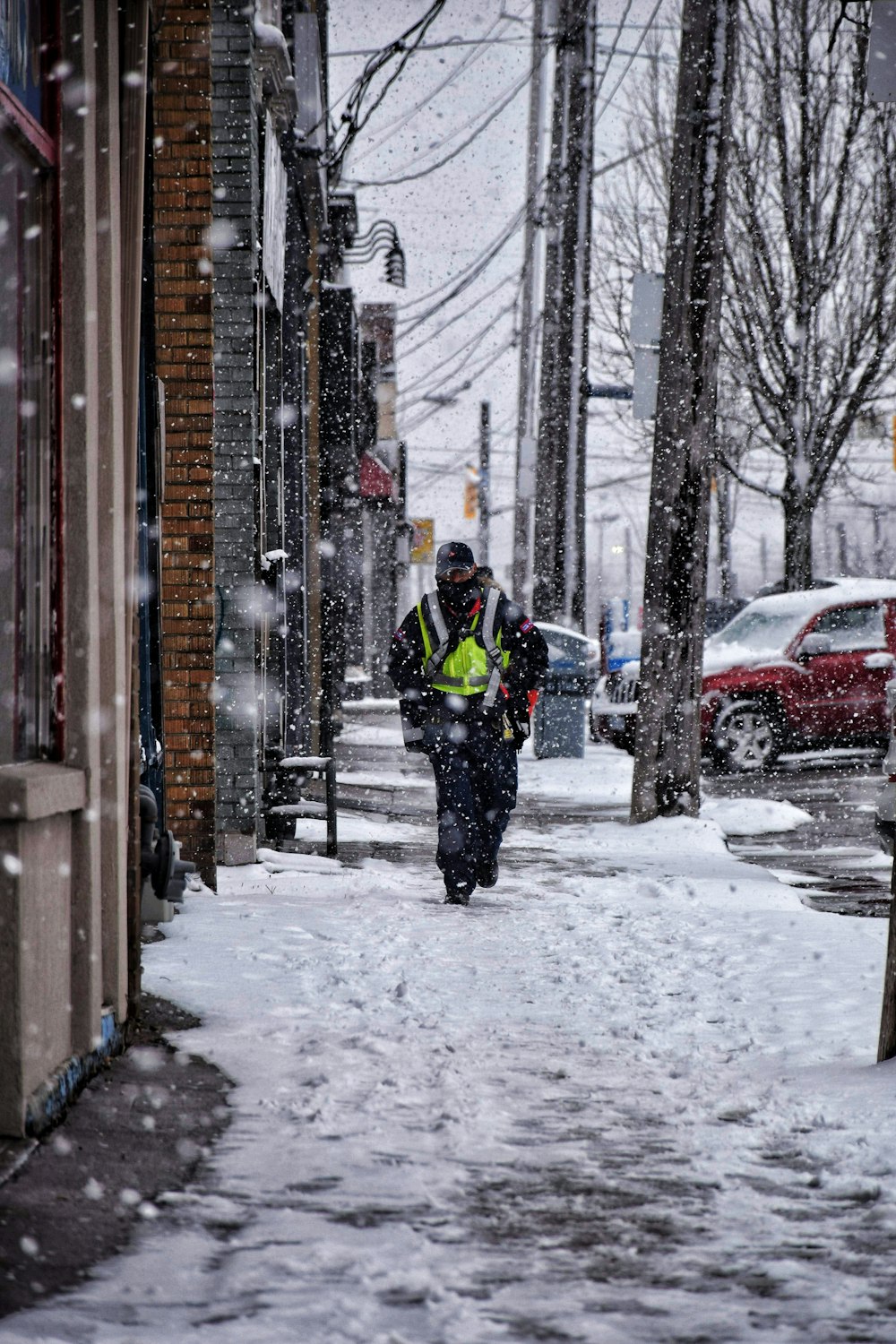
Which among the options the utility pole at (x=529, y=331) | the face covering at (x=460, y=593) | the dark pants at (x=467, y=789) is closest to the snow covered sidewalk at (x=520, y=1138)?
the dark pants at (x=467, y=789)

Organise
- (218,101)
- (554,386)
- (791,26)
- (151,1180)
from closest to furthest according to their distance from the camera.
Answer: (151,1180)
(218,101)
(554,386)
(791,26)

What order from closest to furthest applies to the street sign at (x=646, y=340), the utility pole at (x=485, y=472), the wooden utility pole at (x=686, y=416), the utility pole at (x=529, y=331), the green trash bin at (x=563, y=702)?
the wooden utility pole at (x=686, y=416) → the street sign at (x=646, y=340) → the green trash bin at (x=563, y=702) → the utility pole at (x=529, y=331) → the utility pole at (x=485, y=472)

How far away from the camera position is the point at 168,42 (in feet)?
26.3

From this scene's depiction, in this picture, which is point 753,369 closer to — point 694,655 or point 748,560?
point 694,655

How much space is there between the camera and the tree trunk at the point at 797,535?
23812 mm

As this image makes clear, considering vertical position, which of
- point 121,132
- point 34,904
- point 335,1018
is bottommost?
point 335,1018

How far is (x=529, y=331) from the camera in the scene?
91.7ft

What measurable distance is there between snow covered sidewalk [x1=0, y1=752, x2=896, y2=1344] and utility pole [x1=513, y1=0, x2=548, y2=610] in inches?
619

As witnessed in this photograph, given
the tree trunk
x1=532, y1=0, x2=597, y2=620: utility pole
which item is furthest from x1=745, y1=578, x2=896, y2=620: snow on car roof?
the tree trunk

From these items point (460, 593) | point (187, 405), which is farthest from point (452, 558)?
point (187, 405)

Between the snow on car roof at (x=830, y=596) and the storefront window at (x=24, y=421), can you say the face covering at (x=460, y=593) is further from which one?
the snow on car roof at (x=830, y=596)

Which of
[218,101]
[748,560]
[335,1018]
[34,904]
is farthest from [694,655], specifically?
[748,560]

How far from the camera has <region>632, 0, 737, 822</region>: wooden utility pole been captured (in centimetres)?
1128

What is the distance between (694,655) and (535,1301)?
8.78 m
